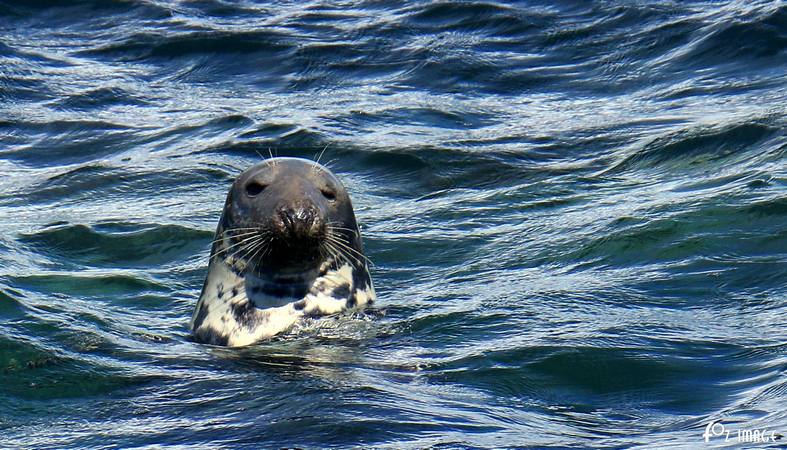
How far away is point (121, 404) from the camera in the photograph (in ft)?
22.2

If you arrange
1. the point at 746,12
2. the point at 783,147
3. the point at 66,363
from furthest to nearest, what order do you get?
the point at 746,12 → the point at 783,147 → the point at 66,363

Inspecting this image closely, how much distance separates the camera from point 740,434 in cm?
577

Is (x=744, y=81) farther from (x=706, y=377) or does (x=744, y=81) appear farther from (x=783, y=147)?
(x=706, y=377)

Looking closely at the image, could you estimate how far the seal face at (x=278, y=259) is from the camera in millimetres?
7852

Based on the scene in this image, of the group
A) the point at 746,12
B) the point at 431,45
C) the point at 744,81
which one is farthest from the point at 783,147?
the point at 431,45

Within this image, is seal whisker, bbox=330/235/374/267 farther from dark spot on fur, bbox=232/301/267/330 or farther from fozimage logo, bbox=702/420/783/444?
fozimage logo, bbox=702/420/783/444

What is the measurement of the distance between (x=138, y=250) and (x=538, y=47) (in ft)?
22.1

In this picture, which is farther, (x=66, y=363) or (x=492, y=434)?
(x=66, y=363)

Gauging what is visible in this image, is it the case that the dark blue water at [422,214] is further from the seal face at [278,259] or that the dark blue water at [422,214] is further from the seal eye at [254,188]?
the seal eye at [254,188]

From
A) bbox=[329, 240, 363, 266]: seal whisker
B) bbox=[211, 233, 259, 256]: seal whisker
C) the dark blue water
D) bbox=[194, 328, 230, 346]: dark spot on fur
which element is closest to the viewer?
the dark blue water

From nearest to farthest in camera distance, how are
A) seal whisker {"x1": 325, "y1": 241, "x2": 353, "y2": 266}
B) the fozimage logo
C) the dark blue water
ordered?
the fozimage logo, the dark blue water, seal whisker {"x1": 325, "y1": 241, "x2": 353, "y2": 266}

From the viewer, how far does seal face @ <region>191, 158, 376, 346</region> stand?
7.85 metres

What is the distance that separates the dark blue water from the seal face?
0.60 ft

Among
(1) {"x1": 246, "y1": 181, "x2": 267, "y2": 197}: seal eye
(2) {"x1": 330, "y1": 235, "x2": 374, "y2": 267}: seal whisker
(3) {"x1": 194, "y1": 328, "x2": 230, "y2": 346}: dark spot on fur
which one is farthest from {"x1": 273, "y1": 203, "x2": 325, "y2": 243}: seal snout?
(3) {"x1": 194, "y1": 328, "x2": 230, "y2": 346}: dark spot on fur
